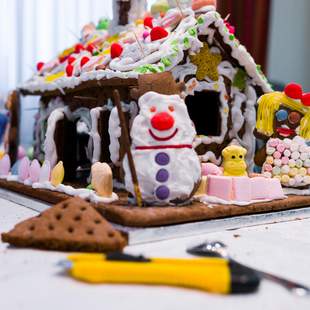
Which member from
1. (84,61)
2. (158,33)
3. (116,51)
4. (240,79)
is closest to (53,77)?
(84,61)

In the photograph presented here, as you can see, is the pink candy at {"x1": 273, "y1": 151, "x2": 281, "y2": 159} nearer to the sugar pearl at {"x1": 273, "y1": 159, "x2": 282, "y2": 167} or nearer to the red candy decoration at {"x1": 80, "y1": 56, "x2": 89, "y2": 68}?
the sugar pearl at {"x1": 273, "y1": 159, "x2": 282, "y2": 167}

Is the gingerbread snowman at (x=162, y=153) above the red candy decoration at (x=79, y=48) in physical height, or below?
below

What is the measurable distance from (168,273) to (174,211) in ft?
1.53

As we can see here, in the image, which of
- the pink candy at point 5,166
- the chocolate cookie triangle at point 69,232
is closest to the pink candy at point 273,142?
the chocolate cookie triangle at point 69,232

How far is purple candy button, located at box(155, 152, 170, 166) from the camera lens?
59.0 inches

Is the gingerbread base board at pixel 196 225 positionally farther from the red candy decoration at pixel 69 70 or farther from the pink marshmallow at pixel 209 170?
the red candy decoration at pixel 69 70

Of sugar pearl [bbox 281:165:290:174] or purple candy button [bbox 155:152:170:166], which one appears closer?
purple candy button [bbox 155:152:170:166]

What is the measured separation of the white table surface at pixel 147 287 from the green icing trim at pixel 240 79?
3.51ft

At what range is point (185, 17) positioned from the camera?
2.10m

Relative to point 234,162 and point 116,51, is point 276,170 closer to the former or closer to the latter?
point 234,162

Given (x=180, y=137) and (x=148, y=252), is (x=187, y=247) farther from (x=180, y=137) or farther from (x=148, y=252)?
(x=180, y=137)

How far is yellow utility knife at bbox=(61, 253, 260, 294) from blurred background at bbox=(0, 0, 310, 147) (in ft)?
6.69

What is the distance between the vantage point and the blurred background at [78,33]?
315 cm

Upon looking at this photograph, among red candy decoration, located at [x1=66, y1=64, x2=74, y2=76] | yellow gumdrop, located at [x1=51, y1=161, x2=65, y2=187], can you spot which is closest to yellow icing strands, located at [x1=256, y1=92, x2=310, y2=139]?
yellow gumdrop, located at [x1=51, y1=161, x2=65, y2=187]
